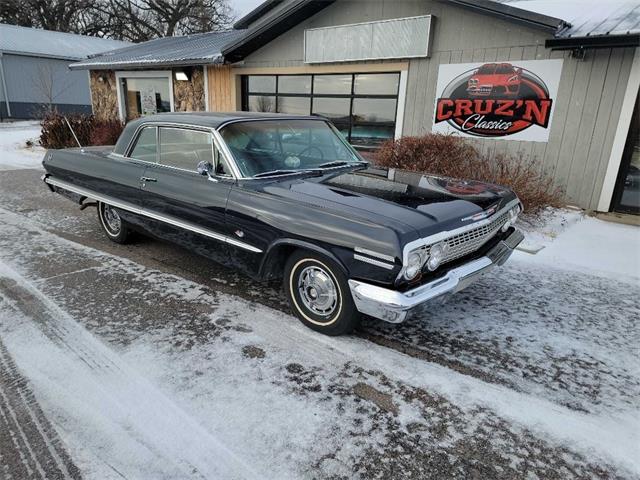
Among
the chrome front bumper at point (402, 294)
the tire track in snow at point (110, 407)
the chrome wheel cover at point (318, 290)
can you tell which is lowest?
the tire track in snow at point (110, 407)

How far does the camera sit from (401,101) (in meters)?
9.38

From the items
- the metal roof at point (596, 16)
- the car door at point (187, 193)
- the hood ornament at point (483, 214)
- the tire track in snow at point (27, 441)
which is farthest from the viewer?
the metal roof at point (596, 16)

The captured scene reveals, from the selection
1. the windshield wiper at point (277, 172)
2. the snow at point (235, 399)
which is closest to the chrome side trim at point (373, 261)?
the snow at point (235, 399)

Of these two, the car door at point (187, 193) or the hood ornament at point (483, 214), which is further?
the car door at point (187, 193)

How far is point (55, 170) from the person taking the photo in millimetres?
5848

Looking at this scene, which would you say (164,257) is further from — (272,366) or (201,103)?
(201,103)

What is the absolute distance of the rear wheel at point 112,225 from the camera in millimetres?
5278

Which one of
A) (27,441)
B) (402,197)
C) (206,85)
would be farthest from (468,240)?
(206,85)

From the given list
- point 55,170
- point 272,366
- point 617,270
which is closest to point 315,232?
point 272,366

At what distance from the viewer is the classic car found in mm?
2943

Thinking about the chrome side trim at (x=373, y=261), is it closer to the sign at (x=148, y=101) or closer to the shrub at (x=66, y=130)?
the shrub at (x=66, y=130)

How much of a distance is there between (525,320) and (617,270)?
2029 mm

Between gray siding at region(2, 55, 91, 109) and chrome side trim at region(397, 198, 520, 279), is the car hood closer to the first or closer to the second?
chrome side trim at region(397, 198, 520, 279)

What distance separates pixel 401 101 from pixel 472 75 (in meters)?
1.57
